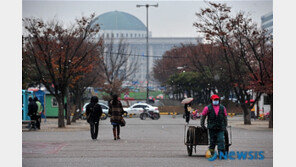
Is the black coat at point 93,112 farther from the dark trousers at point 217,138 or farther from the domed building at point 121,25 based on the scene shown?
the domed building at point 121,25

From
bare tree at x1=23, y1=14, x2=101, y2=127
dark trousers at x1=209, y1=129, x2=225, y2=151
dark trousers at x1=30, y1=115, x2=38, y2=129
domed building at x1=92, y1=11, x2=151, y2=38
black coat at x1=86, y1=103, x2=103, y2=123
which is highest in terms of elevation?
domed building at x1=92, y1=11, x2=151, y2=38

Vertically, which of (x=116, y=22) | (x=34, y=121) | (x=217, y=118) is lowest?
(x=34, y=121)

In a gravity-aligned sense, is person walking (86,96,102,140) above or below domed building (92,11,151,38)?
below

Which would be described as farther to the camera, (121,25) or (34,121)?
(121,25)

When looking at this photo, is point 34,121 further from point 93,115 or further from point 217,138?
point 217,138

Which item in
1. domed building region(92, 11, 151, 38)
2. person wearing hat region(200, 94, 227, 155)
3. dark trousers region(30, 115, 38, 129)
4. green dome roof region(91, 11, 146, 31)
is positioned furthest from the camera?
green dome roof region(91, 11, 146, 31)

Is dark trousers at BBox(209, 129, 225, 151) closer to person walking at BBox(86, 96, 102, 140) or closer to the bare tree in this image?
person walking at BBox(86, 96, 102, 140)

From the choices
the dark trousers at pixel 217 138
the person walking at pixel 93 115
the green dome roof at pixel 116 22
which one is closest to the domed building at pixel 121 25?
the green dome roof at pixel 116 22

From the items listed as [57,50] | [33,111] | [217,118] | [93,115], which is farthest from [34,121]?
[217,118]

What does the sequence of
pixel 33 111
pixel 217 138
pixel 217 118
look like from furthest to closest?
pixel 33 111, pixel 217 138, pixel 217 118

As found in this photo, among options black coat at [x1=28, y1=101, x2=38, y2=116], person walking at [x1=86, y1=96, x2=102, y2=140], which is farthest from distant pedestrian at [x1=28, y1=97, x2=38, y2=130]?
person walking at [x1=86, y1=96, x2=102, y2=140]

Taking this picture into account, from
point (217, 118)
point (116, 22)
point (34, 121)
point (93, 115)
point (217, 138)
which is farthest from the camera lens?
point (116, 22)

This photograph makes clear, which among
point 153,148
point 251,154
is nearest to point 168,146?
Answer: point 153,148

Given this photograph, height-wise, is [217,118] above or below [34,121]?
above
